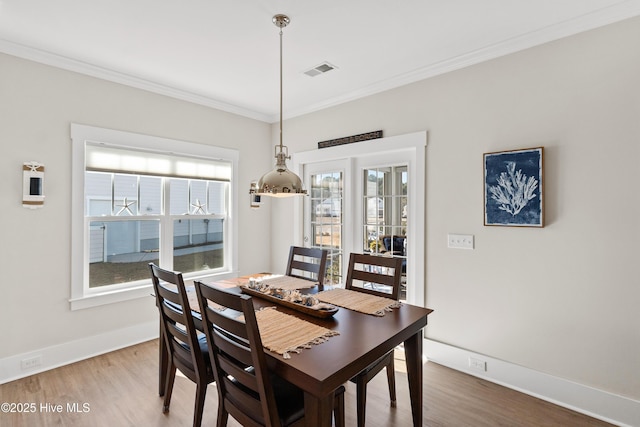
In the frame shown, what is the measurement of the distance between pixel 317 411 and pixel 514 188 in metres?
2.15

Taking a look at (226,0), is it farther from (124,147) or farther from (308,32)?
(124,147)

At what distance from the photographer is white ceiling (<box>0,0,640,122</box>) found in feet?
6.80

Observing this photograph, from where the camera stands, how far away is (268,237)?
4.56 m

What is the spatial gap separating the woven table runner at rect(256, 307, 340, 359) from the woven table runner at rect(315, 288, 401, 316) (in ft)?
1.24

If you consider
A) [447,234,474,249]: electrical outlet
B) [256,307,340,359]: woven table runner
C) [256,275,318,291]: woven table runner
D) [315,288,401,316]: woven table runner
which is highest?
[447,234,474,249]: electrical outlet

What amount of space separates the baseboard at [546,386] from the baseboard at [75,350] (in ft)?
9.60

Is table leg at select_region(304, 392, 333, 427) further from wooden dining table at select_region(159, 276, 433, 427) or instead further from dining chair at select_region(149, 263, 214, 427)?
dining chair at select_region(149, 263, 214, 427)

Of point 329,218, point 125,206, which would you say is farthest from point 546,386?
point 125,206

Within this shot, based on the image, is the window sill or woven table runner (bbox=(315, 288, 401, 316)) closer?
woven table runner (bbox=(315, 288, 401, 316))

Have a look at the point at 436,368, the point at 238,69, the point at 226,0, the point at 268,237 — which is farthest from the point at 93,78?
the point at 436,368

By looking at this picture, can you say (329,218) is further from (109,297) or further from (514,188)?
(109,297)

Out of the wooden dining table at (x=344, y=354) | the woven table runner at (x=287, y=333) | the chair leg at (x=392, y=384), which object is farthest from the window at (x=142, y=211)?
the chair leg at (x=392, y=384)

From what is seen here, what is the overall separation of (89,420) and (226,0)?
2.88m

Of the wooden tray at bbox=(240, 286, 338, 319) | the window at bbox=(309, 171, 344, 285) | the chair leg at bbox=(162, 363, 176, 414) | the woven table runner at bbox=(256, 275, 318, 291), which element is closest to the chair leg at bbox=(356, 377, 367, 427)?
the wooden tray at bbox=(240, 286, 338, 319)
